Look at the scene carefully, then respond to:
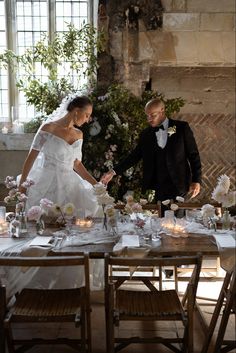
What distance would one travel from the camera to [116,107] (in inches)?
213

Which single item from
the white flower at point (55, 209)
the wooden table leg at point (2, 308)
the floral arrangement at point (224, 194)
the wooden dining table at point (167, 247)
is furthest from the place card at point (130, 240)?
the wooden table leg at point (2, 308)

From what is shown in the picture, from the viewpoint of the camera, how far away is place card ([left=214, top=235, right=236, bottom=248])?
2.72 m

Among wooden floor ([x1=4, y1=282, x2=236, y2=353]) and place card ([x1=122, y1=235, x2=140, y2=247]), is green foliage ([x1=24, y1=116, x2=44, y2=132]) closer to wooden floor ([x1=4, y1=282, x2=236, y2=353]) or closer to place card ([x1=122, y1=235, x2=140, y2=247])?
wooden floor ([x1=4, y1=282, x2=236, y2=353])

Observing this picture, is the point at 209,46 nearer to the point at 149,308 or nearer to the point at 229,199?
the point at 229,199

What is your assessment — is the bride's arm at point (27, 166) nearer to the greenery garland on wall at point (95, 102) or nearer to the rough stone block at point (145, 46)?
the greenery garland on wall at point (95, 102)

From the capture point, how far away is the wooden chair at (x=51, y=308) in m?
2.33

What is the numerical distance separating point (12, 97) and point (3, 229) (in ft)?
12.7

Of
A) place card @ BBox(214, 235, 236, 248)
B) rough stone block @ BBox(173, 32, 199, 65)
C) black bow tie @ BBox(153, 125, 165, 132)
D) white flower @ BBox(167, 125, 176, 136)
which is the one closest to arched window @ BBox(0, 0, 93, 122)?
rough stone block @ BBox(173, 32, 199, 65)

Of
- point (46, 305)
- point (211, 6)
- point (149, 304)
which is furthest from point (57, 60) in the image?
point (149, 304)

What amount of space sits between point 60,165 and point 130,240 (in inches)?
49.0

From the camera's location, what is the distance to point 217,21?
5.53 meters

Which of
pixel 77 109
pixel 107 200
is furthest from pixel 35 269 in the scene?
pixel 77 109

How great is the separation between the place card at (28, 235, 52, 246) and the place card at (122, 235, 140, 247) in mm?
510

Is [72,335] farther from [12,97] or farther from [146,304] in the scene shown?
[12,97]
